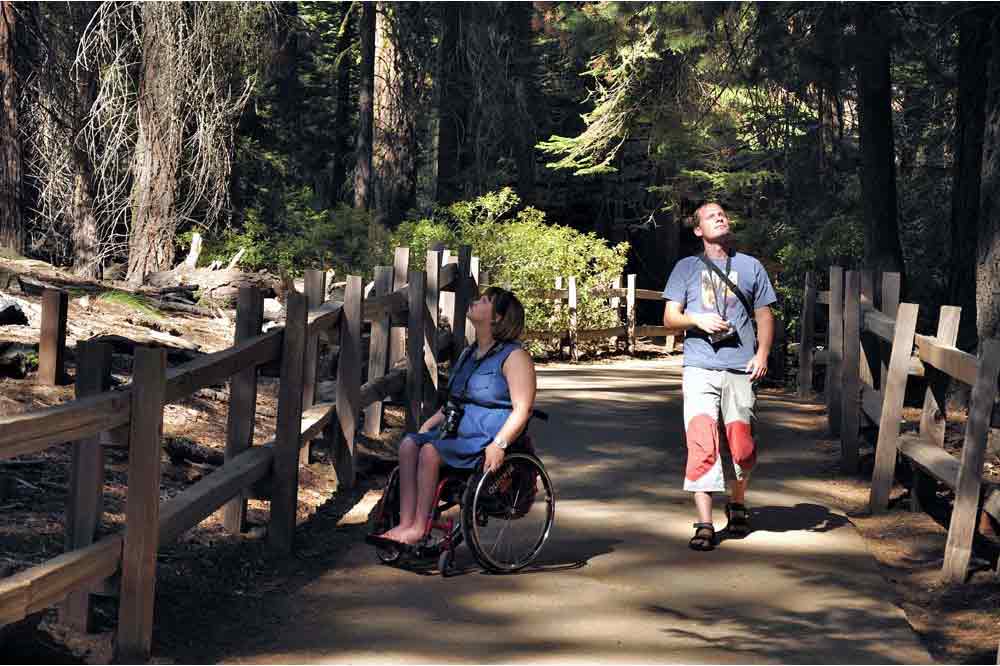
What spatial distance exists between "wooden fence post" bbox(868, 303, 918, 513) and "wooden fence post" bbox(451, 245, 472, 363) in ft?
14.7

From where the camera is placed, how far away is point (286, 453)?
7.63 meters

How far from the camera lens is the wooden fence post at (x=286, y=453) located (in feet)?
24.9

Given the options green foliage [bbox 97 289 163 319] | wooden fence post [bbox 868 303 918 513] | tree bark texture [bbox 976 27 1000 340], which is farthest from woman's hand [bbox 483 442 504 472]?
green foliage [bbox 97 289 163 319]

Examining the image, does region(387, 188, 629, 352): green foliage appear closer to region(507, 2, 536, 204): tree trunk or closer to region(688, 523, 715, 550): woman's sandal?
region(507, 2, 536, 204): tree trunk

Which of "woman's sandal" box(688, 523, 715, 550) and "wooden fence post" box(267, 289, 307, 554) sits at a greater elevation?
"wooden fence post" box(267, 289, 307, 554)

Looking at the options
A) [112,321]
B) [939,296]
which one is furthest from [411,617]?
[939,296]

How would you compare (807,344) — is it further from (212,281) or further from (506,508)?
(506,508)

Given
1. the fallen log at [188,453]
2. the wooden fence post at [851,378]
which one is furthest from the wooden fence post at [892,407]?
the fallen log at [188,453]

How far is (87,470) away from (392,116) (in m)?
19.1

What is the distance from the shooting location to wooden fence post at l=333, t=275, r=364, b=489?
366 inches

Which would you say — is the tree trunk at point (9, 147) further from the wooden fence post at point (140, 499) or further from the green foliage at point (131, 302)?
the wooden fence post at point (140, 499)

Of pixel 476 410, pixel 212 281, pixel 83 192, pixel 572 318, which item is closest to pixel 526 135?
pixel 572 318

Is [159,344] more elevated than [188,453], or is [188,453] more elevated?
[159,344]

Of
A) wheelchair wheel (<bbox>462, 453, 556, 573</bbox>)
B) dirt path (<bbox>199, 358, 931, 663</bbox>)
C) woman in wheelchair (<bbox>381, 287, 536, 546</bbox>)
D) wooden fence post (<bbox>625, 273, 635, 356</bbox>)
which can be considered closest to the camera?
dirt path (<bbox>199, 358, 931, 663</bbox>)
